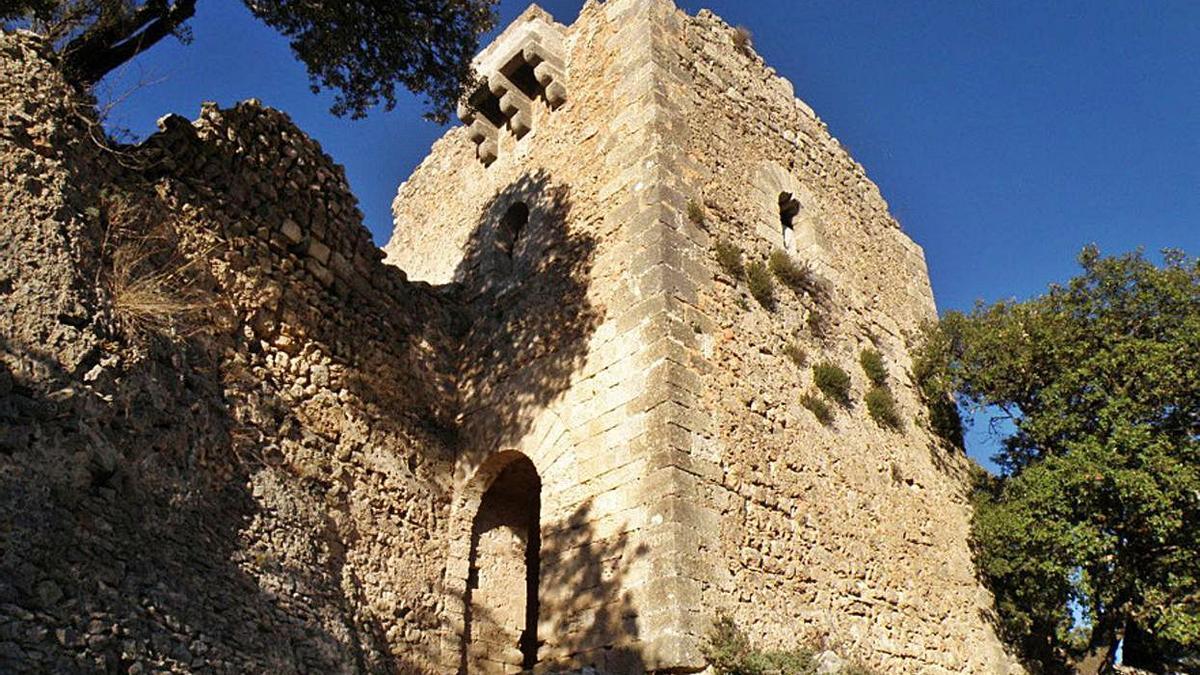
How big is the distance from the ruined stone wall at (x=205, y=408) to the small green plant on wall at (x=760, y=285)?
133 inches

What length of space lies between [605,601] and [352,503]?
2.36 metres

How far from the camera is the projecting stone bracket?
10.9 m

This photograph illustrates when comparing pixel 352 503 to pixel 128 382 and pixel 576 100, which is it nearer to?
pixel 128 382

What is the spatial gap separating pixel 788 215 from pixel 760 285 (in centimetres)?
237

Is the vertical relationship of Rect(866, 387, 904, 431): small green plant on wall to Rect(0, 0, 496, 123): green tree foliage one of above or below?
below

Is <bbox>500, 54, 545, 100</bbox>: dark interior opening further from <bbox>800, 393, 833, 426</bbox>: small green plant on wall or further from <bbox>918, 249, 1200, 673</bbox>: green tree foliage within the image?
<bbox>918, 249, 1200, 673</bbox>: green tree foliage

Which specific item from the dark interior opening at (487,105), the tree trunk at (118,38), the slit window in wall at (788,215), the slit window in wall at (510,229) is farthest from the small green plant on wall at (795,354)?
the tree trunk at (118,38)

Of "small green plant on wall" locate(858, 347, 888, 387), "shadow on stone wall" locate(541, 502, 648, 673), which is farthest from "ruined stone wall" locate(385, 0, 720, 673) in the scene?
"small green plant on wall" locate(858, 347, 888, 387)

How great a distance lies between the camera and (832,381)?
31.7ft

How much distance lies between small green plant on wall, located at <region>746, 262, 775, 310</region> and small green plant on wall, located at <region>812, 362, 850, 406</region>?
0.87m

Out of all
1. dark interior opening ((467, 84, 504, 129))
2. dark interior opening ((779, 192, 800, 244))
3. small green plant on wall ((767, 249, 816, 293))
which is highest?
dark interior opening ((467, 84, 504, 129))

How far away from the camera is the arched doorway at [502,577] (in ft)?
→ 28.1

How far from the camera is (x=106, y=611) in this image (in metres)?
5.01

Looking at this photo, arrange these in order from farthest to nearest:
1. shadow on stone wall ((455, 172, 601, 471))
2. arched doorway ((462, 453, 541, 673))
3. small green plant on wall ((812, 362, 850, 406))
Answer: small green plant on wall ((812, 362, 850, 406))
shadow on stone wall ((455, 172, 601, 471))
arched doorway ((462, 453, 541, 673))
